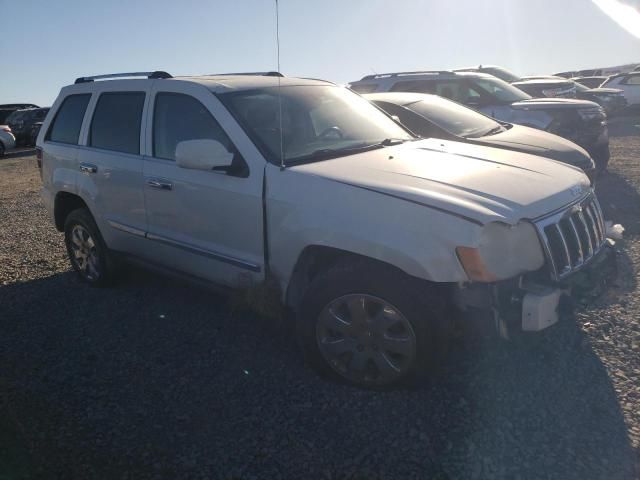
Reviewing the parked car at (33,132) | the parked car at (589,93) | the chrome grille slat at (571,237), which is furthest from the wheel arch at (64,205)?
the parked car at (33,132)

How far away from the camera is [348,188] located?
10.3 feet

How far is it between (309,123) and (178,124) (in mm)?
972

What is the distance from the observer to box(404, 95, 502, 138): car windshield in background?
6.50 m

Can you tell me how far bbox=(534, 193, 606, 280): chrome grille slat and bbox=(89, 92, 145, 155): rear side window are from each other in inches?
120

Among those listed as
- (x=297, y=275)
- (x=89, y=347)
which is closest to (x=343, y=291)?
(x=297, y=275)

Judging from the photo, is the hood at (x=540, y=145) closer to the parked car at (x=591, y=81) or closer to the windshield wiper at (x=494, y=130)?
the windshield wiper at (x=494, y=130)

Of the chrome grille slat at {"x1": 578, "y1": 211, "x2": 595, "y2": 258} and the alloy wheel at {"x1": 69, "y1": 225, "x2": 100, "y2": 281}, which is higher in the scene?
the chrome grille slat at {"x1": 578, "y1": 211, "x2": 595, "y2": 258}

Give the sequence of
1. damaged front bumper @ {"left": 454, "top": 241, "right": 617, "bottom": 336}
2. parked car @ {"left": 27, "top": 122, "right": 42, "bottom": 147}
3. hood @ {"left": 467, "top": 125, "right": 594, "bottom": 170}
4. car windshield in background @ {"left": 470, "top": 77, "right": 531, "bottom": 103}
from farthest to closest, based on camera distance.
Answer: parked car @ {"left": 27, "top": 122, "right": 42, "bottom": 147} → car windshield in background @ {"left": 470, "top": 77, "right": 531, "bottom": 103} → hood @ {"left": 467, "top": 125, "right": 594, "bottom": 170} → damaged front bumper @ {"left": 454, "top": 241, "right": 617, "bottom": 336}

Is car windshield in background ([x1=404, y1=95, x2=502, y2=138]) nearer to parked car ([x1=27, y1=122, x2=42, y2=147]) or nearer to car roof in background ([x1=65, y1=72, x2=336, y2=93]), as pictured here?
car roof in background ([x1=65, y1=72, x2=336, y2=93])

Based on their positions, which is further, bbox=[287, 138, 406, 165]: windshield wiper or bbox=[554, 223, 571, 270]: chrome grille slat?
bbox=[287, 138, 406, 165]: windshield wiper

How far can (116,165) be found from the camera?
14.8ft

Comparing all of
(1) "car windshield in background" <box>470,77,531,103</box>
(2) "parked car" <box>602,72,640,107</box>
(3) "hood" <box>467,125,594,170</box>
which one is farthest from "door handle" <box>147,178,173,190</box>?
(2) "parked car" <box>602,72,640,107</box>

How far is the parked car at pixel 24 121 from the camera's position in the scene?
77.2ft

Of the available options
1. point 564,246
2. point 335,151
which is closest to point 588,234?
point 564,246
